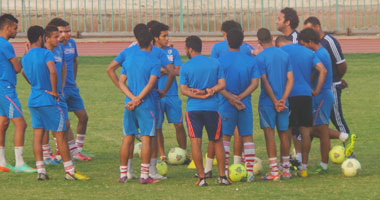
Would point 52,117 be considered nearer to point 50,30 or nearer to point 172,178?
point 50,30

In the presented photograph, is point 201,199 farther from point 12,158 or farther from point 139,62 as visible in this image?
point 12,158

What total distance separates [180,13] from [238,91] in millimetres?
19486

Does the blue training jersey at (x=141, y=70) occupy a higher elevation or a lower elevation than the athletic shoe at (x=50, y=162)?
higher

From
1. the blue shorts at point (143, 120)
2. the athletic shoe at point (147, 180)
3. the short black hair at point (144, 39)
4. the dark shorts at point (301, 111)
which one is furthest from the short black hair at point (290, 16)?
the athletic shoe at point (147, 180)

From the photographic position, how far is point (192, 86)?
1086 cm

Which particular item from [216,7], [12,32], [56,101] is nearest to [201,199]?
[56,101]

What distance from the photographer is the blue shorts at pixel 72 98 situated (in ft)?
44.0

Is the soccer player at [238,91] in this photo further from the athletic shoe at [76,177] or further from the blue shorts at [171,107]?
the athletic shoe at [76,177]

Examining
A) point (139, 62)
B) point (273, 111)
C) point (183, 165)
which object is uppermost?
point (139, 62)

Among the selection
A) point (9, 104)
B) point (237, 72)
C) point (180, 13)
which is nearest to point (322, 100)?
point (237, 72)

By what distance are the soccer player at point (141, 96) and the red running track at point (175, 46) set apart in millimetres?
16080

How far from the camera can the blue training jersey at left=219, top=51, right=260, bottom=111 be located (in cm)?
1116

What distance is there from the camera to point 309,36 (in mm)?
11930

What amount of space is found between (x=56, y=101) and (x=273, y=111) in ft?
9.57
